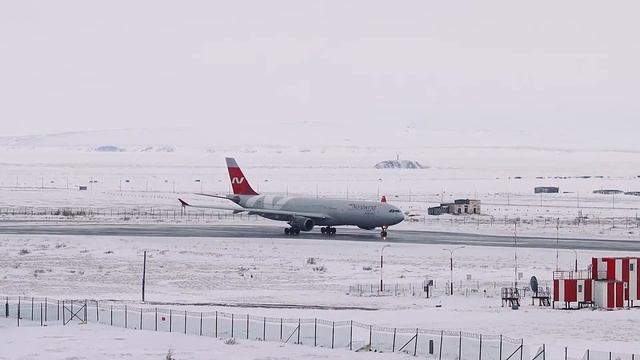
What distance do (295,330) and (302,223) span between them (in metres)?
50.4

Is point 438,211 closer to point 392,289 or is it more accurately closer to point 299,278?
point 299,278

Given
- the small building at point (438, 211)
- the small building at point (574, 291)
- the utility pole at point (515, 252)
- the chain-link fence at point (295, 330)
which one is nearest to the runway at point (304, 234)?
the utility pole at point (515, 252)

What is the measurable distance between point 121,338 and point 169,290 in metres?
18.1

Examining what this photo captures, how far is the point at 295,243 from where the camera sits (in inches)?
3745

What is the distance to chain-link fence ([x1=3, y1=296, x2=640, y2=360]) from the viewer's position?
4881cm

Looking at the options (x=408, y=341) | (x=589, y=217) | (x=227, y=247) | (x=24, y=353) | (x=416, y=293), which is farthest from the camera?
(x=589, y=217)

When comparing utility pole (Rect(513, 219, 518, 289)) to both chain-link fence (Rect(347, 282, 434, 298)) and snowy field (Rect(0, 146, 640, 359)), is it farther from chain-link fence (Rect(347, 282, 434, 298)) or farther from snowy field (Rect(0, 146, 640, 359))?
Result: chain-link fence (Rect(347, 282, 434, 298))

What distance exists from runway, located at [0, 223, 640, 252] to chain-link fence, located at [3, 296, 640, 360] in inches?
1566

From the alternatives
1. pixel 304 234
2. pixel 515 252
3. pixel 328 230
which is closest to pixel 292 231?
pixel 304 234

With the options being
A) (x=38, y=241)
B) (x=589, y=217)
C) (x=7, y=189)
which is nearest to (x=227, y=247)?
(x=38, y=241)

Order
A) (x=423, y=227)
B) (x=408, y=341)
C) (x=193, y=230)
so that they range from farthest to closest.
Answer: (x=423, y=227), (x=193, y=230), (x=408, y=341)

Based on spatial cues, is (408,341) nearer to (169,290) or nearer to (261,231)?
(169,290)

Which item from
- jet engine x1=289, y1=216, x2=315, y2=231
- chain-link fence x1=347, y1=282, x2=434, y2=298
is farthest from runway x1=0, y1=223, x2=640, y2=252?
chain-link fence x1=347, y1=282, x2=434, y2=298

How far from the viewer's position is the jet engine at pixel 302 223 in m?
104
